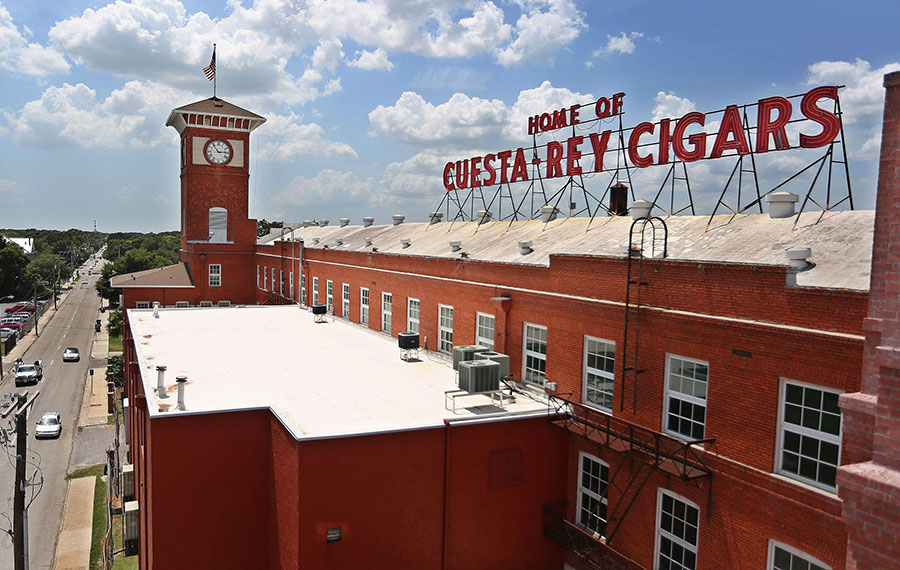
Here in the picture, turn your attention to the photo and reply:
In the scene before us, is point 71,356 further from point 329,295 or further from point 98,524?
point 98,524

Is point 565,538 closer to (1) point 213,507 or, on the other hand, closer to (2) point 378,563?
(2) point 378,563

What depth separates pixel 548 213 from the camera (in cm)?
2586

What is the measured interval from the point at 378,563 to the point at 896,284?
39.6 ft

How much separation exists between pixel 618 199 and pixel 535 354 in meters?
9.25

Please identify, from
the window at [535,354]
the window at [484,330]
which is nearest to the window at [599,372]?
the window at [535,354]

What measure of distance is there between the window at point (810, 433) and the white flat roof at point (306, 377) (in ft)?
20.0

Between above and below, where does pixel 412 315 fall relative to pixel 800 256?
below

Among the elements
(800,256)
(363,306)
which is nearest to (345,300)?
(363,306)

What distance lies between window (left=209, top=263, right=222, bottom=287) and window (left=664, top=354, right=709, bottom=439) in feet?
147

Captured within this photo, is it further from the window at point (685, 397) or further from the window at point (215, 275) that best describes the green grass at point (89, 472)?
the window at point (685, 397)

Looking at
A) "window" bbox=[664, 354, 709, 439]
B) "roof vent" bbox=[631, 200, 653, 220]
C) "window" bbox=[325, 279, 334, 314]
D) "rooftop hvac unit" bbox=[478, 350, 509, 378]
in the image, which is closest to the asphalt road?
"rooftop hvac unit" bbox=[478, 350, 509, 378]

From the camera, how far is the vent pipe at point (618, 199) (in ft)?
80.9

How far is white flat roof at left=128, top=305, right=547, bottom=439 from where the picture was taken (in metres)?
15.7

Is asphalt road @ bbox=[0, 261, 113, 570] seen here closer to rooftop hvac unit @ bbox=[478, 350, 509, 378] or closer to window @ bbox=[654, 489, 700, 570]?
rooftop hvac unit @ bbox=[478, 350, 509, 378]
